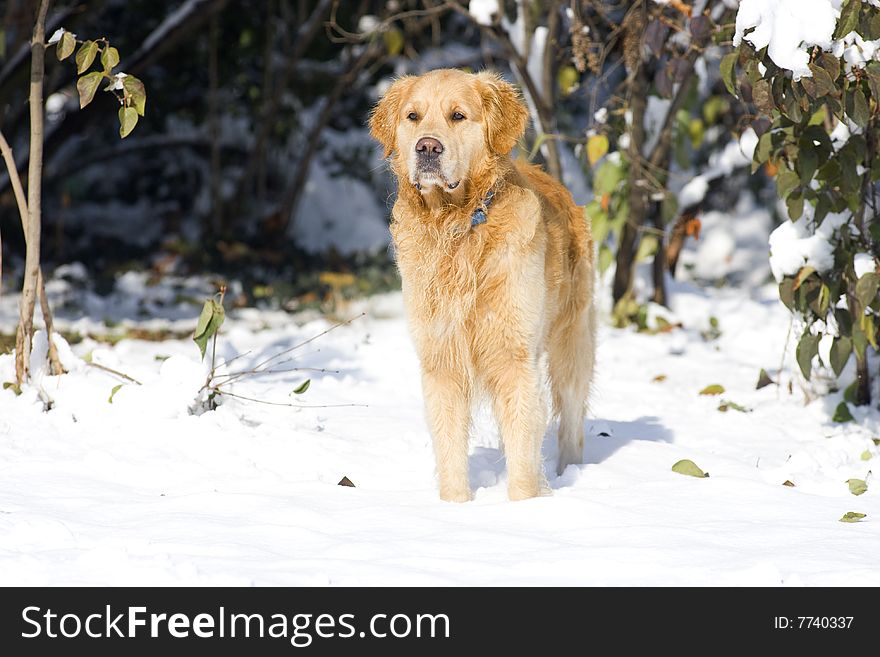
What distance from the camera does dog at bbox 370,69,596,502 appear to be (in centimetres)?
407

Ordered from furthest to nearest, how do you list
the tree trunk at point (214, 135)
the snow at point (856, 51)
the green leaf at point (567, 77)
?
the tree trunk at point (214, 135), the green leaf at point (567, 77), the snow at point (856, 51)

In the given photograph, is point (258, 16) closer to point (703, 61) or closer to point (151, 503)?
point (703, 61)

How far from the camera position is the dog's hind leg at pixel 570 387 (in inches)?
191

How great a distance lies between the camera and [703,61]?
292 inches

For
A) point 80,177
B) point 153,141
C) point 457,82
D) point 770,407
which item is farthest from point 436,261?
point 80,177

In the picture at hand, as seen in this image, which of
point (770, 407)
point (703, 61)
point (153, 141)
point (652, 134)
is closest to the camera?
point (770, 407)

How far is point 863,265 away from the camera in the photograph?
16.2 ft

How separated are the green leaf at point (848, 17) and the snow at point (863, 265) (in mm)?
1122

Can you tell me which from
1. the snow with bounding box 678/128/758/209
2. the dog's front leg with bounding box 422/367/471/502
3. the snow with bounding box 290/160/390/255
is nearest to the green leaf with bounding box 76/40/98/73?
the dog's front leg with bounding box 422/367/471/502

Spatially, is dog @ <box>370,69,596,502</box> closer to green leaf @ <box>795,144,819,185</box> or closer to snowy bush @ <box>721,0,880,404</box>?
snowy bush @ <box>721,0,880,404</box>

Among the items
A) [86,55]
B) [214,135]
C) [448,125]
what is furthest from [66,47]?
[214,135]

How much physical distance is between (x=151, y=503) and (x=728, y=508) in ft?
6.24

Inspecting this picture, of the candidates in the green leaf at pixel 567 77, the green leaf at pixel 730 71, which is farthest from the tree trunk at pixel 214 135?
the green leaf at pixel 730 71

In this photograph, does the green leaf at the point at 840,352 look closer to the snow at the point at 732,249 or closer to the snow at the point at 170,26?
the snow at the point at 170,26
